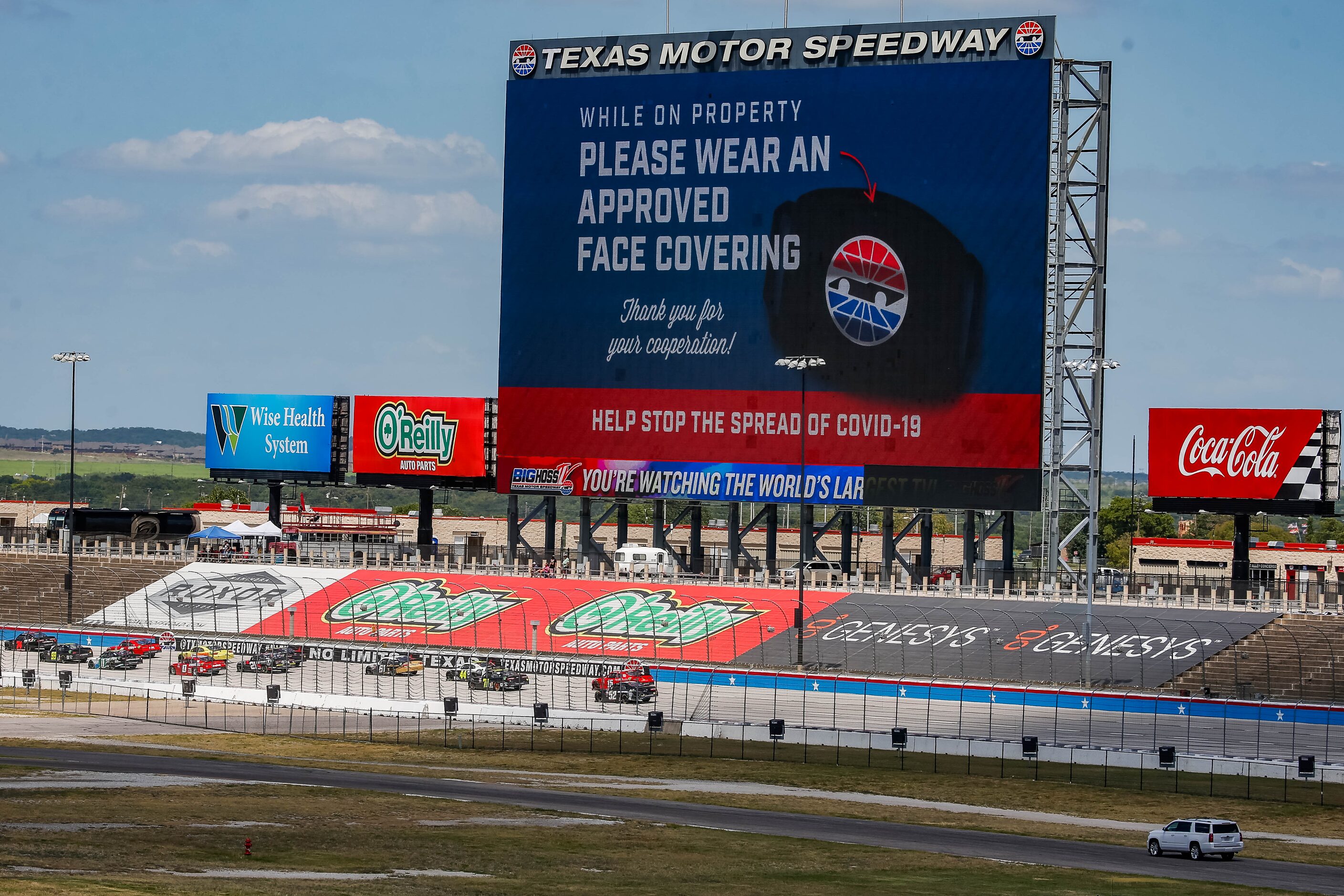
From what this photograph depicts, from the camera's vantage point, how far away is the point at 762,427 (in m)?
92.3

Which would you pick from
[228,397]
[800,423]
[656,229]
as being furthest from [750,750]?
[228,397]

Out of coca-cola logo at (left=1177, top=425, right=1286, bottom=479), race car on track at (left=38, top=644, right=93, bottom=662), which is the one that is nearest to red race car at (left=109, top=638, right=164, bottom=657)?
race car on track at (left=38, top=644, right=93, bottom=662)

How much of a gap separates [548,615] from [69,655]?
22.7 m

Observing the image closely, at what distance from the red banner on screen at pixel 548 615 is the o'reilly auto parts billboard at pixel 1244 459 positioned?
18.0 metres

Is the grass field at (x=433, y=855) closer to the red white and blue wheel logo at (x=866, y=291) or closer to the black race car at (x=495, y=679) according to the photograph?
the black race car at (x=495, y=679)

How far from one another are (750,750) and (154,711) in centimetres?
2440

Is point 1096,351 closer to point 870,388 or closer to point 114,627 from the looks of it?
point 870,388

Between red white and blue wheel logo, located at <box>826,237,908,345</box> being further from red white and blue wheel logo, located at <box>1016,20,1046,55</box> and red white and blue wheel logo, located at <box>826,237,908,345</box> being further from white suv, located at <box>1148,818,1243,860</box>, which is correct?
white suv, located at <box>1148,818,1243,860</box>

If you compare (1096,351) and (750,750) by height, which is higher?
(1096,351)

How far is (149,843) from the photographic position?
38.5m

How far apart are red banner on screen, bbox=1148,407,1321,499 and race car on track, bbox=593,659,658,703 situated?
98.5 ft

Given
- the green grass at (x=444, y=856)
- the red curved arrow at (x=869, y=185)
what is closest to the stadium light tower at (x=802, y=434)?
the red curved arrow at (x=869, y=185)

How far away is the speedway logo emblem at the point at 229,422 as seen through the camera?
114m

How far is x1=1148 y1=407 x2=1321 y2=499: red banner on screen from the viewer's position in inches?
3386
